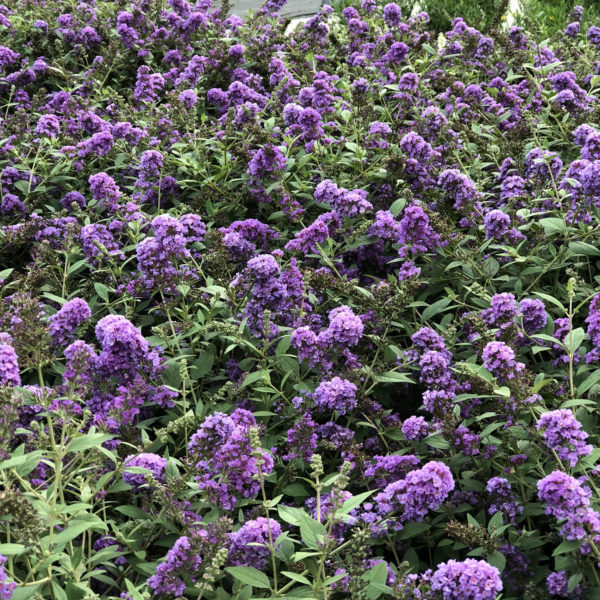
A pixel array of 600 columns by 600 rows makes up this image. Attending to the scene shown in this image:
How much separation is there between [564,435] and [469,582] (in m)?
0.67

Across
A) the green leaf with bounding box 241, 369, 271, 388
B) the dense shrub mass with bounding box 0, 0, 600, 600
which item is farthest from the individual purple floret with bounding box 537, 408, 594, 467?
the green leaf with bounding box 241, 369, 271, 388

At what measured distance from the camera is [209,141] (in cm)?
502


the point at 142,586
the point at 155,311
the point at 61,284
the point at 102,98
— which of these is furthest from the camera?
the point at 102,98

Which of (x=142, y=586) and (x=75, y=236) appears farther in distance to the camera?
(x=75, y=236)

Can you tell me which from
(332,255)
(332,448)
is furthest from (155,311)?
(332,448)

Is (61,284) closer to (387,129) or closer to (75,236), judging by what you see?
(75,236)

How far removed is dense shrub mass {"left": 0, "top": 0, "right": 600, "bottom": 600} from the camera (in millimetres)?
2518

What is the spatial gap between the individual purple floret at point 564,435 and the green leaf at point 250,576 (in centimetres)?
108

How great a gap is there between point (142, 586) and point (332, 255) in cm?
206

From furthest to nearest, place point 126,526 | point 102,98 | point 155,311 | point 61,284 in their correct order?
point 102,98 < point 61,284 < point 155,311 < point 126,526

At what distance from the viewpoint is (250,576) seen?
2.40 meters

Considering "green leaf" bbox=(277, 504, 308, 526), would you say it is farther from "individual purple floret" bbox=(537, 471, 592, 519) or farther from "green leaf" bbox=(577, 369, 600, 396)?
"green leaf" bbox=(577, 369, 600, 396)

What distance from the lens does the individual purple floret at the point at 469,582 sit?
2.19 metres

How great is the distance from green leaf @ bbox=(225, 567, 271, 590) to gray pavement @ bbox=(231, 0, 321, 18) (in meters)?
9.72
